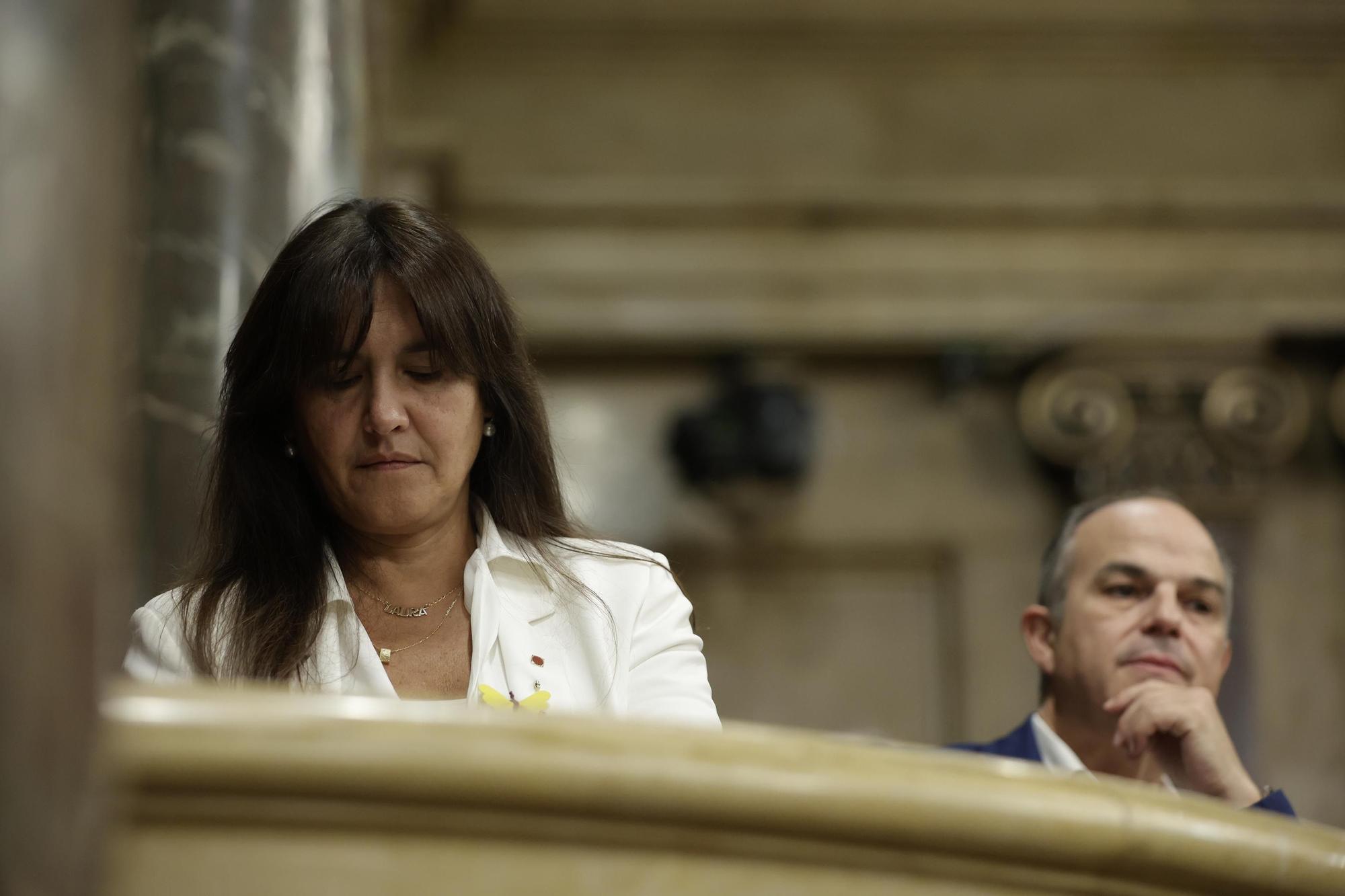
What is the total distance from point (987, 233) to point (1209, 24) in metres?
1.22

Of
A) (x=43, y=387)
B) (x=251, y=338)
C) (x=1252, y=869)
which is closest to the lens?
(x=43, y=387)

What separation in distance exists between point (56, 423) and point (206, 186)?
2423 millimetres

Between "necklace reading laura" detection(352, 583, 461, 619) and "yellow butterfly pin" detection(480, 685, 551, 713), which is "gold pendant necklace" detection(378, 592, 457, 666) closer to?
"necklace reading laura" detection(352, 583, 461, 619)

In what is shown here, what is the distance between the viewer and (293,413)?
2.10 metres

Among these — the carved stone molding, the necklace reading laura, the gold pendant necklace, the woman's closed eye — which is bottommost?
the gold pendant necklace

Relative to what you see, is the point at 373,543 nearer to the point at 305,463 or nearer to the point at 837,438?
the point at 305,463

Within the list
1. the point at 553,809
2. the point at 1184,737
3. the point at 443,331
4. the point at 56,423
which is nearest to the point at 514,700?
the point at 443,331

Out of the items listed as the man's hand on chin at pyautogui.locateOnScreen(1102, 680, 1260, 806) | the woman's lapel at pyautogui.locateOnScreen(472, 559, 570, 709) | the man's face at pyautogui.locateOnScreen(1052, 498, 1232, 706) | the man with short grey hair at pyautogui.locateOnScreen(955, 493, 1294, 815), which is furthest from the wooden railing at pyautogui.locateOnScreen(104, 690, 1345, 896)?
the man's face at pyautogui.locateOnScreen(1052, 498, 1232, 706)

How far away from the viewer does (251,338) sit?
2076 millimetres

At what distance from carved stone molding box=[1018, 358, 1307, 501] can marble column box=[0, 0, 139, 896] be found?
5614 mm

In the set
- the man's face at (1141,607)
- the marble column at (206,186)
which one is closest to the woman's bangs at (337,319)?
the marble column at (206,186)

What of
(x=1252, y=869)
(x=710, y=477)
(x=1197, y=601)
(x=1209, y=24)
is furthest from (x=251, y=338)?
(x=1209, y=24)

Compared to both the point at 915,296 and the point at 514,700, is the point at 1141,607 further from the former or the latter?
the point at 915,296

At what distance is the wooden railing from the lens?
0.95m
